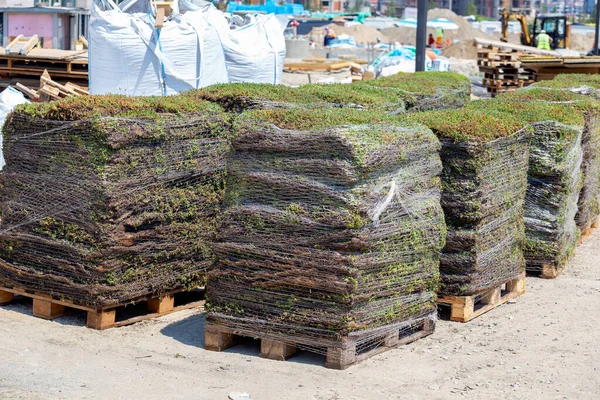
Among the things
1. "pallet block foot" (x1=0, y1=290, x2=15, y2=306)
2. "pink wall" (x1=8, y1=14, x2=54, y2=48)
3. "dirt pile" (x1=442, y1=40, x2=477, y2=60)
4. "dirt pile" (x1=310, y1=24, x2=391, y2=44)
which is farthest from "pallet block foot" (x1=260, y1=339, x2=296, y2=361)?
"dirt pile" (x1=310, y1=24, x2=391, y2=44)

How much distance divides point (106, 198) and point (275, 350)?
1788 mm

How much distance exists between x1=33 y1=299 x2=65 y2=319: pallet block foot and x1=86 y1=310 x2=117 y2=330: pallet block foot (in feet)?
1.29

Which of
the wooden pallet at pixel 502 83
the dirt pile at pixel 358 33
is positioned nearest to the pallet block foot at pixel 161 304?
the wooden pallet at pixel 502 83

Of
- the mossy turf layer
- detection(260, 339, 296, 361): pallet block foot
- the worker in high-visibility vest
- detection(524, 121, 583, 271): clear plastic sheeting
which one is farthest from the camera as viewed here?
the worker in high-visibility vest

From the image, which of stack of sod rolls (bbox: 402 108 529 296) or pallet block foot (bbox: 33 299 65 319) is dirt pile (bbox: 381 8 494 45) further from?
pallet block foot (bbox: 33 299 65 319)

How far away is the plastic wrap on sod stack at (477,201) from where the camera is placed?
25.6 ft

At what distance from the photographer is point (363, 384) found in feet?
20.8

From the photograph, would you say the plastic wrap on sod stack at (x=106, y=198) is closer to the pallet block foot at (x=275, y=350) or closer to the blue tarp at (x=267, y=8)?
the pallet block foot at (x=275, y=350)

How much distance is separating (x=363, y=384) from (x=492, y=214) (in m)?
2.44

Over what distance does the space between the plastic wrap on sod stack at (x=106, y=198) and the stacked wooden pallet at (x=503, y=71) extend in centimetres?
1696

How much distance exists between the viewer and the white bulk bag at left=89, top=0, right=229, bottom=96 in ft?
42.7

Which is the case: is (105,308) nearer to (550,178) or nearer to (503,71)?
(550,178)

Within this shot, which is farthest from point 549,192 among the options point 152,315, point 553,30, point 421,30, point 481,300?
point 553,30

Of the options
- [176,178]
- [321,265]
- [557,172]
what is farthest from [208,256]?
[557,172]
